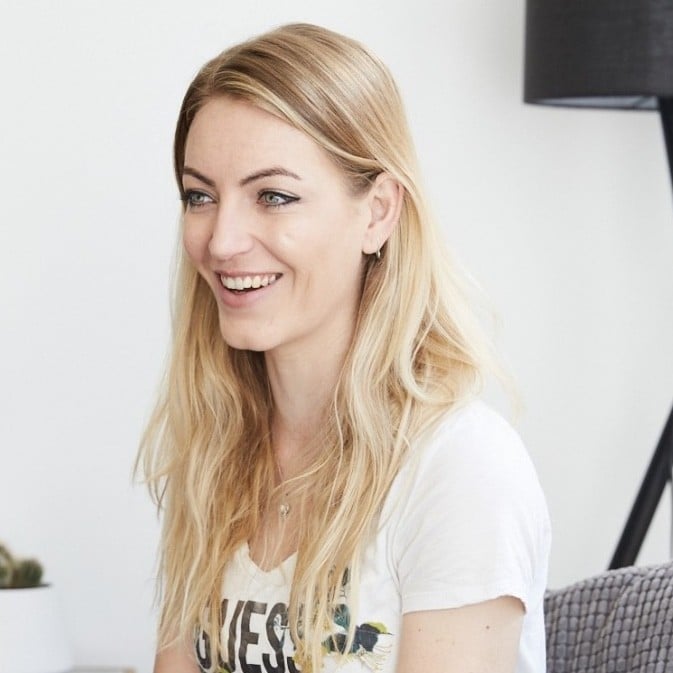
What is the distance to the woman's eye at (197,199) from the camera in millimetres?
1589

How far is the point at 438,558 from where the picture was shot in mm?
1438

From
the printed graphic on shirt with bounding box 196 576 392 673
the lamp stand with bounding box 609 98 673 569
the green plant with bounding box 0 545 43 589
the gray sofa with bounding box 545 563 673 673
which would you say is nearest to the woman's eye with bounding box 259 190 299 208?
the printed graphic on shirt with bounding box 196 576 392 673

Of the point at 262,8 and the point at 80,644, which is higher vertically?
the point at 262,8

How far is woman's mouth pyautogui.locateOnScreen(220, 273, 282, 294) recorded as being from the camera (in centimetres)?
156

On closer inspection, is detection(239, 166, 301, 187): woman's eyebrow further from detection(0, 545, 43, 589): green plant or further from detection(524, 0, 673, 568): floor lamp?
detection(0, 545, 43, 589): green plant

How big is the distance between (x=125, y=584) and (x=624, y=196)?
4.36ft

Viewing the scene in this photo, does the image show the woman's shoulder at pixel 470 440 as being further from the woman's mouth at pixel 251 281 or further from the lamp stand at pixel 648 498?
the lamp stand at pixel 648 498

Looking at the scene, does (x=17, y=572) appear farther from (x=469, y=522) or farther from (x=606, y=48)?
(x=606, y=48)

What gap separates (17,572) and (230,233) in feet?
3.89

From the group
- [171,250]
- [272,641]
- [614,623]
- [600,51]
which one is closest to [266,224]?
A: [272,641]

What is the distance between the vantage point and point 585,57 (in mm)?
2180

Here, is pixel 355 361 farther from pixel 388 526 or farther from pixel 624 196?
pixel 624 196

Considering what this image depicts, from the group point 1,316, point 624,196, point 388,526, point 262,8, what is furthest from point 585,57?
point 1,316

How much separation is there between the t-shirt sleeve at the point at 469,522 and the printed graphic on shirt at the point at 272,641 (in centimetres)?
7
